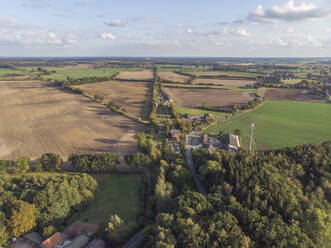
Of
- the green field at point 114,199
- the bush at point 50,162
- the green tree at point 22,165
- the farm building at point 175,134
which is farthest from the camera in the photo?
the farm building at point 175,134

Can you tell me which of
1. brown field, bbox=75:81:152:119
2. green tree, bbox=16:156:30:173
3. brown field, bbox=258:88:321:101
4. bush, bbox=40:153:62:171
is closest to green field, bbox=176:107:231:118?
brown field, bbox=75:81:152:119

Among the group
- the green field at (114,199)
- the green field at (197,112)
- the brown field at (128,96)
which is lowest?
the green field at (114,199)

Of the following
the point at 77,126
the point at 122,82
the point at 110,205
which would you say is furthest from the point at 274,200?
the point at 122,82

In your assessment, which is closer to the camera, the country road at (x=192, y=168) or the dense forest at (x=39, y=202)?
the dense forest at (x=39, y=202)

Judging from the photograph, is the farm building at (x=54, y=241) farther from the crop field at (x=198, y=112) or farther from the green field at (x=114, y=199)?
the crop field at (x=198, y=112)

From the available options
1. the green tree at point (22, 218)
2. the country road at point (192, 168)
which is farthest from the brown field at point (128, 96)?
the green tree at point (22, 218)

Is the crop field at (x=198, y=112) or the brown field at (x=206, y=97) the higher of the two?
the brown field at (x=206, y=97)

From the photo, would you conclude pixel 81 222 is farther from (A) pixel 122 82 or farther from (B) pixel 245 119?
(A) pixel 122 82
